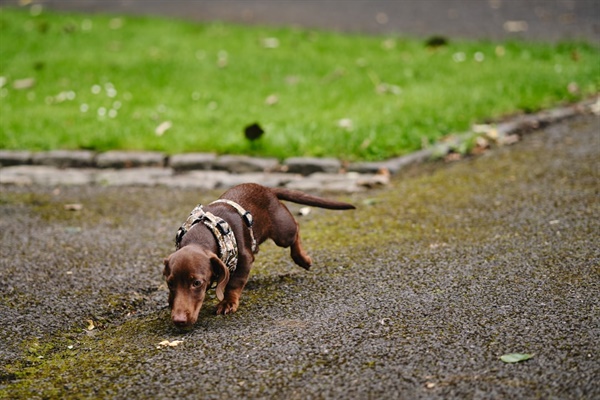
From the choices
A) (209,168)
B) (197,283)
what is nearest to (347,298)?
(197,283)

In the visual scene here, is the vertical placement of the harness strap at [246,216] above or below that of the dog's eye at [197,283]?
above

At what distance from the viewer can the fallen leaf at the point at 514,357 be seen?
3.01 metres

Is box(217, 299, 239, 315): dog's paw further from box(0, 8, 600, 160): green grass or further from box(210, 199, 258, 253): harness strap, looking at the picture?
box(0, 8, 600, 160): green grass

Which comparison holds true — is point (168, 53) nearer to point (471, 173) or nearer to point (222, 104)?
point (222, 104)

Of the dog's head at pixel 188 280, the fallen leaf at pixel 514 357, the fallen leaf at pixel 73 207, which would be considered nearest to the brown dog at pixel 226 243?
the dog's head at pixel 188 280

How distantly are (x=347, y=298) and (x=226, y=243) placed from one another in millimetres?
645

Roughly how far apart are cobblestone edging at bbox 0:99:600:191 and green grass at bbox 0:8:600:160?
141 millimetres

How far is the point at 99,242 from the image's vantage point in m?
4.72

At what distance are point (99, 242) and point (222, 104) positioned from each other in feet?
8.65

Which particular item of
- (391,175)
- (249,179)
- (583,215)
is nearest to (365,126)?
(391,175)

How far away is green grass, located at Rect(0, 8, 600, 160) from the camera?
6.30 m

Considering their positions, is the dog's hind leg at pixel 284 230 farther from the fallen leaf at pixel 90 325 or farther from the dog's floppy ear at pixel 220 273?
the fallen leaf at pixel 90 325

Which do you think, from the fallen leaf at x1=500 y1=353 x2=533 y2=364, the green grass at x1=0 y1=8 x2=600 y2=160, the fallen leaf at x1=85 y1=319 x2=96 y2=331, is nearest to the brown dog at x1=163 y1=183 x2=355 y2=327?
the fallen leaf at x1=85 y1=319 x2=96 y2=331

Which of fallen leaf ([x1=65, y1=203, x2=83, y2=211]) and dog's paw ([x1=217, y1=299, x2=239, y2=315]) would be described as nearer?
dog's paw ([x1=217, y1=299, x2=239, y2=315])
